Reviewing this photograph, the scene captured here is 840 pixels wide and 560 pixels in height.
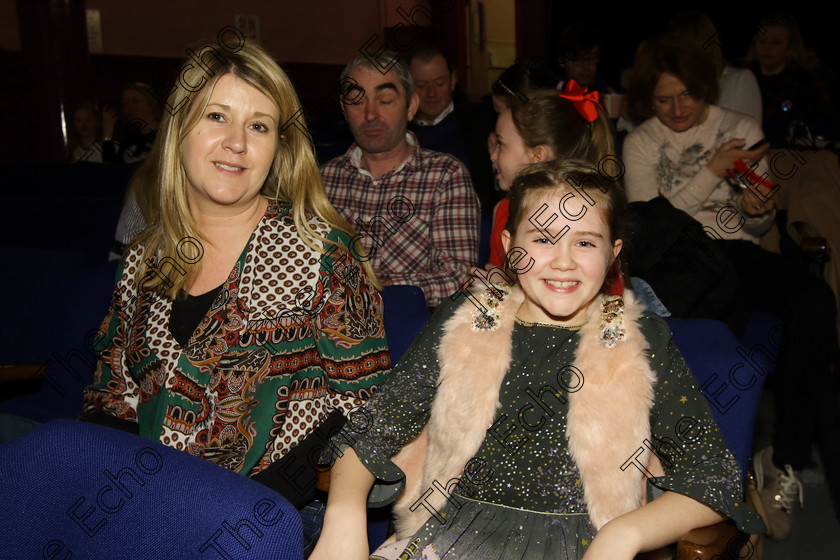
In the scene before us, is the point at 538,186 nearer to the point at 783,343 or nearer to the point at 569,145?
the point at 569,145

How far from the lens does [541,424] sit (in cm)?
134

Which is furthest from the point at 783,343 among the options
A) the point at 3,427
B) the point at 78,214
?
the point at 78,214

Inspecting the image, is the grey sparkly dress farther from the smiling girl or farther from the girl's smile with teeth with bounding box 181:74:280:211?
the girl's smile with teeth with bounding box 181:74:280:211

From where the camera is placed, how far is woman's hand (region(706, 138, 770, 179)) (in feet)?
8.59

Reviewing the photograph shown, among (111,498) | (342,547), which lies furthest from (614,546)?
(111,498)

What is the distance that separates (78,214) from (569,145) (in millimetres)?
2936

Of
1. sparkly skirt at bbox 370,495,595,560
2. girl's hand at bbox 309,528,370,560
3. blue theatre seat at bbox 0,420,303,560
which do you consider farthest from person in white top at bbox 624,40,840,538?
blue theatre seat at bbox 0,420,303,560

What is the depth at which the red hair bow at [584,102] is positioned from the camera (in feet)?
6.74

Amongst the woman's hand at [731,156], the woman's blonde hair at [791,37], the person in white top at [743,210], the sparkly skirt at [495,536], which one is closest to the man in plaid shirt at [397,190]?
the person in white top at [743,210]

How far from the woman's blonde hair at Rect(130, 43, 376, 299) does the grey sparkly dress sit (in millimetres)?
359

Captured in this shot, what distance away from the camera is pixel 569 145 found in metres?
2.07

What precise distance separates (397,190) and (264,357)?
120cm

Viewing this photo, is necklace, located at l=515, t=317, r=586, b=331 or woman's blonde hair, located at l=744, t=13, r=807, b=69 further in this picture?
woman's blonde hair, located at l=744, t=13, r=807, b=69

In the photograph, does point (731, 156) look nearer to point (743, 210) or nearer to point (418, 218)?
Result: point (743, 210)
